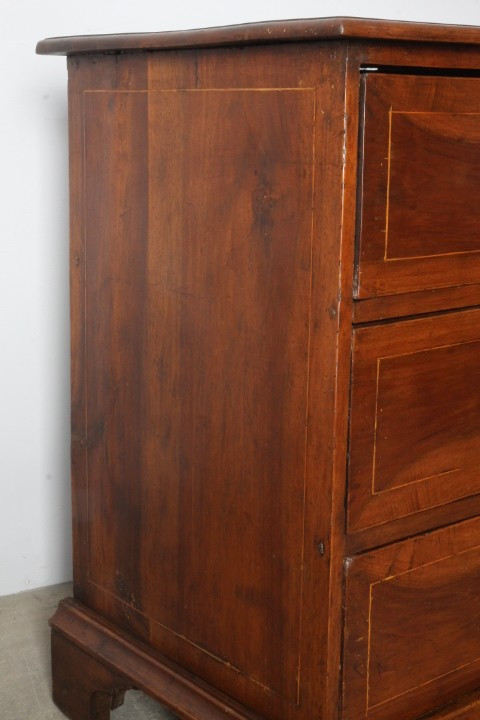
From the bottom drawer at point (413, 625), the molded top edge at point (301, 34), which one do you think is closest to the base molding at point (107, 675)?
the bottom drawer at point (413, 625)

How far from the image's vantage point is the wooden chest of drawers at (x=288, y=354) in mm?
1494

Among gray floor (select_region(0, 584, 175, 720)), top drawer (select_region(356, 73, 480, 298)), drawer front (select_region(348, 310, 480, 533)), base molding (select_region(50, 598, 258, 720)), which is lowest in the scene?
gray floor (select_region(0, 584, 175, 720))

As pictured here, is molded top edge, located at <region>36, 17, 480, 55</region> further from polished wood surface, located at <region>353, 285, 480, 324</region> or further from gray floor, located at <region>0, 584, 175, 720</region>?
gray floor, located at <region>0, 584, 175, 720</region>

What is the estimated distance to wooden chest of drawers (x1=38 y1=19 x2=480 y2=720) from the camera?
149cm

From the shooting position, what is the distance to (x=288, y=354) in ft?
5.14

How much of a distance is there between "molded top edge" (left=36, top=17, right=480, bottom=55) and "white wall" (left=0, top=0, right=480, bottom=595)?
2.03 ft

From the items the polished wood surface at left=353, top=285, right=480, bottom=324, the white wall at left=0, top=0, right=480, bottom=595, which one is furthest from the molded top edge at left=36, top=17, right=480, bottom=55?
the white wall at left=0, top=0, right=480, bottom=595

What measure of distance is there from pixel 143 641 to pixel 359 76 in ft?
3.44

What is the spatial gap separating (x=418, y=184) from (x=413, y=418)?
0.33 meters

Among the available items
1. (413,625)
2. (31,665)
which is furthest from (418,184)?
(31,665)

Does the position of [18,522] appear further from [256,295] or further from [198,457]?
[256,295]

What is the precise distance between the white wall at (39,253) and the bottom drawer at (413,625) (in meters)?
1.09

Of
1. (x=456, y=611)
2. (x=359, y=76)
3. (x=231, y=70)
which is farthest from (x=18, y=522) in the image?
(x=359, y=76)

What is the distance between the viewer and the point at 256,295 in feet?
5.26
